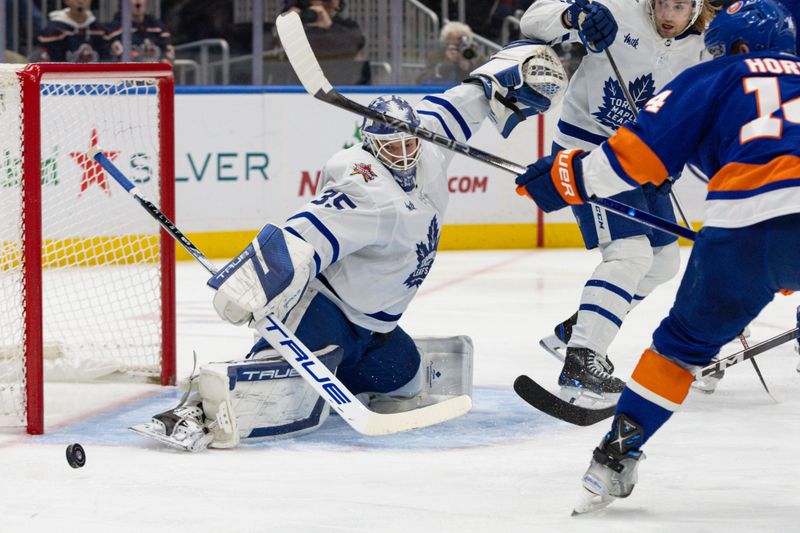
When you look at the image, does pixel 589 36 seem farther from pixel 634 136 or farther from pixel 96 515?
pixel 96 515

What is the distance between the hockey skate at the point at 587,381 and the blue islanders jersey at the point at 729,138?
110 centimetres

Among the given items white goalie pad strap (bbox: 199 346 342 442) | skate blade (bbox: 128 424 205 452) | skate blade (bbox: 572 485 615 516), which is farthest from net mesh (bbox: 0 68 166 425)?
skate blade (bbox: 572 485 615 516)

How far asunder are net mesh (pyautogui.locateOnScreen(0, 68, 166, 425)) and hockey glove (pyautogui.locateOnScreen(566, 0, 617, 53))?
3.74ft

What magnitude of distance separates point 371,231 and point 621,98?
0.95 meters

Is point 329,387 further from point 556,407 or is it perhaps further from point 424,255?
point 556,407

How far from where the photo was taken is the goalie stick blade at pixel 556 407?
10.7 feet

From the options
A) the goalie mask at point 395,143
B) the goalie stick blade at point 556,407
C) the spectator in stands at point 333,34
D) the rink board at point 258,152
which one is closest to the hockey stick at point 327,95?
the goalie mask at point 395,143

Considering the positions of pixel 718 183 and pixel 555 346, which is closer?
pixel 718 183

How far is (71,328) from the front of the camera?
4426 mm

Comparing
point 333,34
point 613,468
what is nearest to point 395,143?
point 613,468

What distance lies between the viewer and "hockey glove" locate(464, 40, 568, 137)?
3361mm

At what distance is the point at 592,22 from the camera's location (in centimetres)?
344

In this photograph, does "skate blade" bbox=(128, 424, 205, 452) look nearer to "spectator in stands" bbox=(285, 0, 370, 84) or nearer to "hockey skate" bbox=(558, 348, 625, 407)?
"hockey skate" bbox=(558, 348, 625, 407)

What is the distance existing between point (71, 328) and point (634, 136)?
2.57 metres
